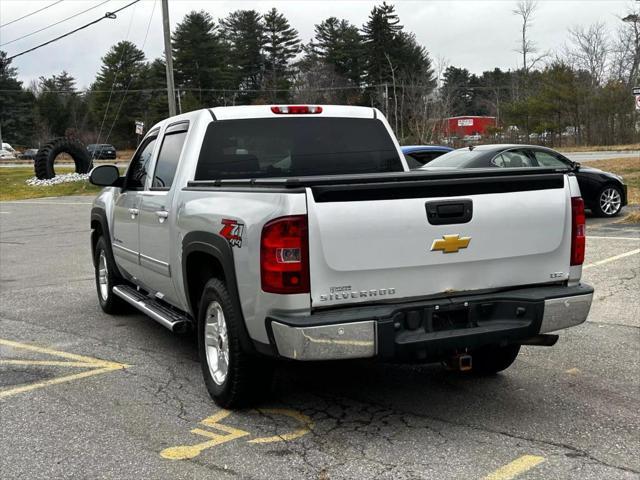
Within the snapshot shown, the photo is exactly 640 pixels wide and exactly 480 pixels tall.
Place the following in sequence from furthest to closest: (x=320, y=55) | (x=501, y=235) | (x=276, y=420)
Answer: (x=320, y=55)
(x=276, y=420)
(x=501, y=235)

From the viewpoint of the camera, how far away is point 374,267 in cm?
376

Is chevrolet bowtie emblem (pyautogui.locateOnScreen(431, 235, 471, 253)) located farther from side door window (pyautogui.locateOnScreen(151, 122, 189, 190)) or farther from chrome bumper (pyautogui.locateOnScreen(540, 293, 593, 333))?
side door window (pyautogui.locateOnScreen(151, 122, 189, 190))

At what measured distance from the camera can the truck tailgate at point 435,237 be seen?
367 centimetres

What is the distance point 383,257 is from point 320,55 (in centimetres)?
8070

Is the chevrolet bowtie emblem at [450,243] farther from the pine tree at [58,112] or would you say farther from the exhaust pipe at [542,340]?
the pine tree at [58,112]

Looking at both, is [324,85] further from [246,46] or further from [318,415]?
[318,415]

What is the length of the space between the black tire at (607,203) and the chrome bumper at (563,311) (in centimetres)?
1046

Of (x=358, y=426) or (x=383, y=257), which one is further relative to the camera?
(x=358, y=426)

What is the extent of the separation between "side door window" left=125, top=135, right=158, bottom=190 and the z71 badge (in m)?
2.23

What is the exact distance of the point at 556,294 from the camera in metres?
4.11

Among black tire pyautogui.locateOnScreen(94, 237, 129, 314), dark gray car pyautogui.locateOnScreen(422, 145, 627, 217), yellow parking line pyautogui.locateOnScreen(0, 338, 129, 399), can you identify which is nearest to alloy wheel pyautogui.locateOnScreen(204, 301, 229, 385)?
yellow parking line pyautogui.locateOnScreen(0, 338, 129, 399)

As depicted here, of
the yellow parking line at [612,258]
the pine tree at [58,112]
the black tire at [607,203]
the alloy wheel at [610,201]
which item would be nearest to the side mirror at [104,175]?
the yellow parking line at [612,258]

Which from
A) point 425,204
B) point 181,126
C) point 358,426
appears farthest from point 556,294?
point 181,126

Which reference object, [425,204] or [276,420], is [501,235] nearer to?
[425,204]
